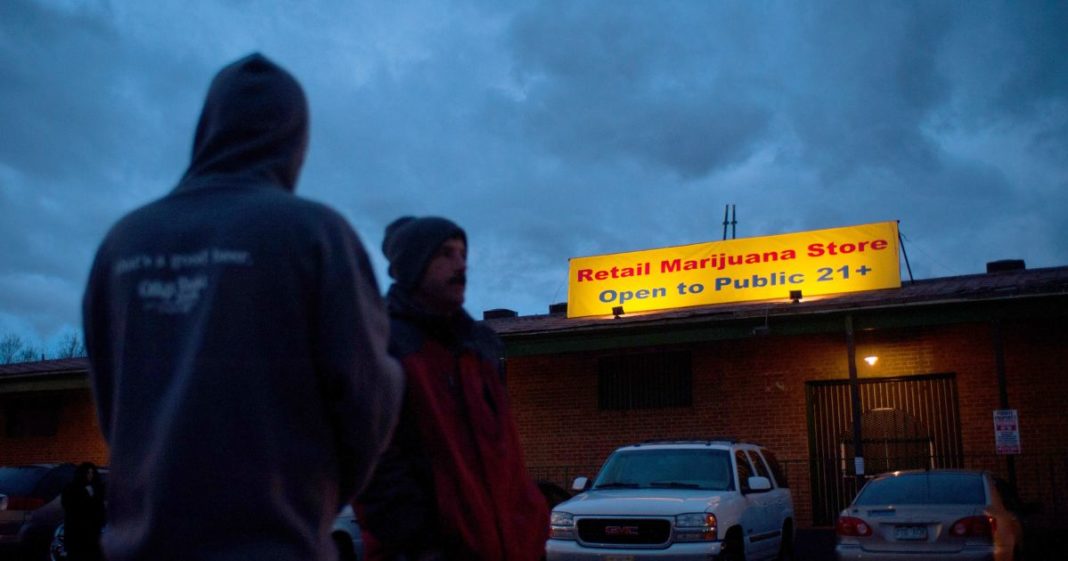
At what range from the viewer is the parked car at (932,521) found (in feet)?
34.0

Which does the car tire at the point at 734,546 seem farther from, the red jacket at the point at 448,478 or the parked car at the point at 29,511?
the parked car at the point at 29,511

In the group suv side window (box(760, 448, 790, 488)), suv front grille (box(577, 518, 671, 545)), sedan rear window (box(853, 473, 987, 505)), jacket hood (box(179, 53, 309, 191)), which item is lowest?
suv front grille (box(577, 518, 671, 545))

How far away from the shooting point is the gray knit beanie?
10.8 feet

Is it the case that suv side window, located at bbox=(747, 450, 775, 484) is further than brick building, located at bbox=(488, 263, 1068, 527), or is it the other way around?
brick building, located at bbox=(488, 263, 1068, 527)

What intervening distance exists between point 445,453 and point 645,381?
56.6 ft

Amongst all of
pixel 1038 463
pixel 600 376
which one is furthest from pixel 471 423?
pixel 600 376

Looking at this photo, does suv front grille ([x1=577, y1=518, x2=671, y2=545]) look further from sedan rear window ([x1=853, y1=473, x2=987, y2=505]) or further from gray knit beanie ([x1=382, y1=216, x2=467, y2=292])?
gray knit beanie ([x1=382, y1=216, x2=467, y2=292])

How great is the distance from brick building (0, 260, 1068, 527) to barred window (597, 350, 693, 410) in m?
0.02

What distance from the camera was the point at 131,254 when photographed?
2023mm

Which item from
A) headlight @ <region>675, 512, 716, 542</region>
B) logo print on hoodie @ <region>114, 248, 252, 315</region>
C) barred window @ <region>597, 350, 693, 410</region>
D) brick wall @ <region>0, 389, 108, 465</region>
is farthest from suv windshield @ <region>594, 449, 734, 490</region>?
brick wall @ <region>0, 389, 108, 465</region>

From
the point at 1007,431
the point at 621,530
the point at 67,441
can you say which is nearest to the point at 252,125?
the point at 621,530

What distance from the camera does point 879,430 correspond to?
17.8 metres

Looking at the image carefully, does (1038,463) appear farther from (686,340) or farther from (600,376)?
(600,376)

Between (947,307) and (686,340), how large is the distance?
4.21 m
